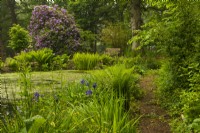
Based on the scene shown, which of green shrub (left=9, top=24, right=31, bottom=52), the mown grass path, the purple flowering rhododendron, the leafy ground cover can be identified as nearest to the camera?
the leafy ground cover

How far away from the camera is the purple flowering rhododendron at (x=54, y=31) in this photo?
1302cm

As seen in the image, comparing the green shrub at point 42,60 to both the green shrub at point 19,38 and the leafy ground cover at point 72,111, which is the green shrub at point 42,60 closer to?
the green shrub at point 19,38

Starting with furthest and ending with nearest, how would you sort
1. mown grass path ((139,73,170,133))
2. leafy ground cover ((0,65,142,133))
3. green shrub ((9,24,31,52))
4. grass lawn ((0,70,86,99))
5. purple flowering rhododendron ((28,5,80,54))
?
1. purple flowering rhododendron ((28,5,80,54))
2. green shrub ((9,24,31,52))
3. mown grass path ((139,73,170,133))
4. grass lawn ((0,70,86,99))
5. leafy ground cover ((0,65,142,133))

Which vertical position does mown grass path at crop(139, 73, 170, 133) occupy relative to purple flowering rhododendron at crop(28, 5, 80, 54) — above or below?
below

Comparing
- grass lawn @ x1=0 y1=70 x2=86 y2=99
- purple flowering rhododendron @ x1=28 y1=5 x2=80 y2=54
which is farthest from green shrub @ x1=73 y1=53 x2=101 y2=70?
purple flowering rhododendron @ x1=28 y1=5 x2=80 y2=54

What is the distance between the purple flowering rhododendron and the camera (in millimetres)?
13016

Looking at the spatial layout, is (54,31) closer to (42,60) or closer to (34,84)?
(42,60)

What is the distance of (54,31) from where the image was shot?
13.0 m

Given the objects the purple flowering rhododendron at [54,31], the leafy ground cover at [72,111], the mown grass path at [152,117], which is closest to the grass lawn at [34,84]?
the leafy ground cover at [72,111]

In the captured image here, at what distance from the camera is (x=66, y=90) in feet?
15.2

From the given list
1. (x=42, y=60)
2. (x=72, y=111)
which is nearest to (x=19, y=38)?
(x=42, y=60)

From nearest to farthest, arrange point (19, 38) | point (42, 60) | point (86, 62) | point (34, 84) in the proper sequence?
point (34, 84), point (86, 62), point (42, 60), point (19, 38)

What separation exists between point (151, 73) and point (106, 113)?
630cm

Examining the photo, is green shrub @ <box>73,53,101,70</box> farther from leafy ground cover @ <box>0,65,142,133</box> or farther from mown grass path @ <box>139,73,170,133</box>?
leafy ground cover @ <box>0,65,142,133</box>
